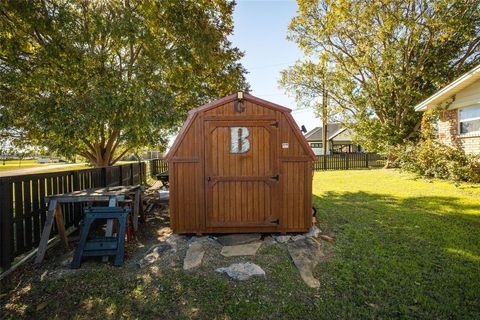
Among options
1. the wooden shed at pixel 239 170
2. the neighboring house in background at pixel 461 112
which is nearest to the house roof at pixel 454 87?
the neighboring house in background at pixel 461 112

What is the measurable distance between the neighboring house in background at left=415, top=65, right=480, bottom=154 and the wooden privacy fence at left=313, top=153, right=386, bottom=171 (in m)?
7.05

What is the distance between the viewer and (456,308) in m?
2.85

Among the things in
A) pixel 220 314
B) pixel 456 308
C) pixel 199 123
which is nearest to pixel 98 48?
pixel 199 123

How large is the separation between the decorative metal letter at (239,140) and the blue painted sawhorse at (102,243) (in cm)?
227

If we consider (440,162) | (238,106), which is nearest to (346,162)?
(440,162)

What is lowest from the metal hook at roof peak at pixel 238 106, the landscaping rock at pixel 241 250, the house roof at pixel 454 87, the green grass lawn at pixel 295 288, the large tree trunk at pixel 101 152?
the green grass lawn at pixel 295 288

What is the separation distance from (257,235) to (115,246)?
2552 millimetres

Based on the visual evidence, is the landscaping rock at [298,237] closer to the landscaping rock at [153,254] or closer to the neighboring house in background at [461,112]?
the landscaping rock at [153,254]

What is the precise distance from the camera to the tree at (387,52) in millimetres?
14172

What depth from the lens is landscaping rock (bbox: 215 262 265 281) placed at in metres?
3.57

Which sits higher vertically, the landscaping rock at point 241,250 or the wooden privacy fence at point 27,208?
the wooden privacy fence at point 27,208

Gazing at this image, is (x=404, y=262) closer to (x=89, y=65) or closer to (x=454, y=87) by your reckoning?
(x=89, y=65)

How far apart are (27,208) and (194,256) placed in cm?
286

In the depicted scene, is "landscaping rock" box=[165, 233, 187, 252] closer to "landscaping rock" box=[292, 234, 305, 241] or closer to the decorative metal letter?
the decorative metal letter
